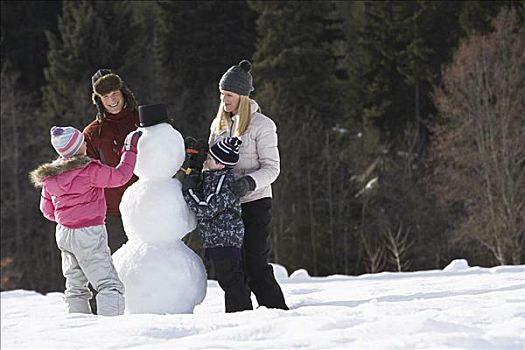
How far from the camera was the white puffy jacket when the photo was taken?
5781mm

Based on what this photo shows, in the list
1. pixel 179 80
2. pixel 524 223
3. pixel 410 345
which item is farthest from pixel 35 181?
pixel 179 80

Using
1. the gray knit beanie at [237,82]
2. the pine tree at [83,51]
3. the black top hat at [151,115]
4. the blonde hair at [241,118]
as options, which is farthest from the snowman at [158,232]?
the pine tree at [83,51]

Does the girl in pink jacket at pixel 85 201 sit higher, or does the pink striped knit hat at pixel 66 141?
the pink striped knit hat at pixel 66 141

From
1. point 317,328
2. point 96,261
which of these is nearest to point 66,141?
point 96,261

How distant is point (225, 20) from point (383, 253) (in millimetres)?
10688

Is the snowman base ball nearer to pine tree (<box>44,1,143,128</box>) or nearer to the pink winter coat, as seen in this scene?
the pink winter coat

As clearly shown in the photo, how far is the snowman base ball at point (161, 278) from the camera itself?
18.4 feet

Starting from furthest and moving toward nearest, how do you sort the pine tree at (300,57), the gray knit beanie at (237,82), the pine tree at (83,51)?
1. the pine tree at (300,57)
2. the pine tree at (83,51)
3. the gray knit beanie at (237,82)

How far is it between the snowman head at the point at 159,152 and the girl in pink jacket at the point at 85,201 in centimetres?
8

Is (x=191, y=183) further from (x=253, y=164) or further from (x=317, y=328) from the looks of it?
(x=317, y=328)

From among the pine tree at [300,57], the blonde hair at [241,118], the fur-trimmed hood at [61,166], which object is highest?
the pine tree at [300,57]

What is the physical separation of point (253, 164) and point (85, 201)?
1078 mm

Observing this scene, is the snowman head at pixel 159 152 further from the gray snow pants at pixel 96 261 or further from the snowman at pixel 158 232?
the gray snow pants at pixel 96 261

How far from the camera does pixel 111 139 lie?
637cm
